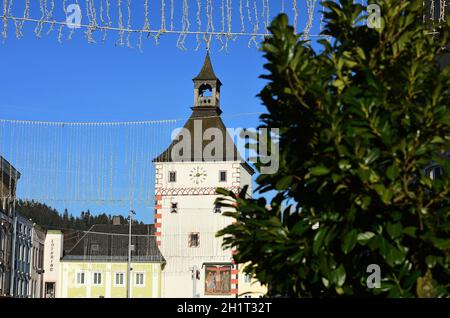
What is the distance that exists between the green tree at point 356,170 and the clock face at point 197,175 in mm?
58622

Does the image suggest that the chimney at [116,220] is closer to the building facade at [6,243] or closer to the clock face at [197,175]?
the building facade at [6,243]

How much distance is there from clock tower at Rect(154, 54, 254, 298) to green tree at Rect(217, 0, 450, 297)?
173ft

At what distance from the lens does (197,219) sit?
2576 inches

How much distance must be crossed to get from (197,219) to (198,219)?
0.67ft

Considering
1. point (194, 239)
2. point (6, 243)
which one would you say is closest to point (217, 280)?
point (194, 239)

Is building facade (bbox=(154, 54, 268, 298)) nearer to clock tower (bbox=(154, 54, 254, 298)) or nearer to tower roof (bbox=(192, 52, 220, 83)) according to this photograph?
clock tower (bbox=(154, 54, 254, 298))

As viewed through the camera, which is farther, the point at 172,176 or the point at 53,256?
the point at 53,256

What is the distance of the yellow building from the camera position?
2985 inches

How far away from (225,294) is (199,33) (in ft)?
186

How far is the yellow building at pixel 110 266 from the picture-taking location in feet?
249

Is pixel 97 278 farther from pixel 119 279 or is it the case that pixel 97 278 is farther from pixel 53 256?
pixel 53 256

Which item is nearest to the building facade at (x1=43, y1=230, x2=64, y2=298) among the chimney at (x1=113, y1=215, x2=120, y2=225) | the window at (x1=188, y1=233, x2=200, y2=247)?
the chimney at (x1=113, y1=215, x2=120, y2=225)

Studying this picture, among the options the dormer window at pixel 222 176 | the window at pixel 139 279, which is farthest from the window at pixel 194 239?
the window at pixel 139 279

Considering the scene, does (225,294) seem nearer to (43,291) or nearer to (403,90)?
(43,291)
